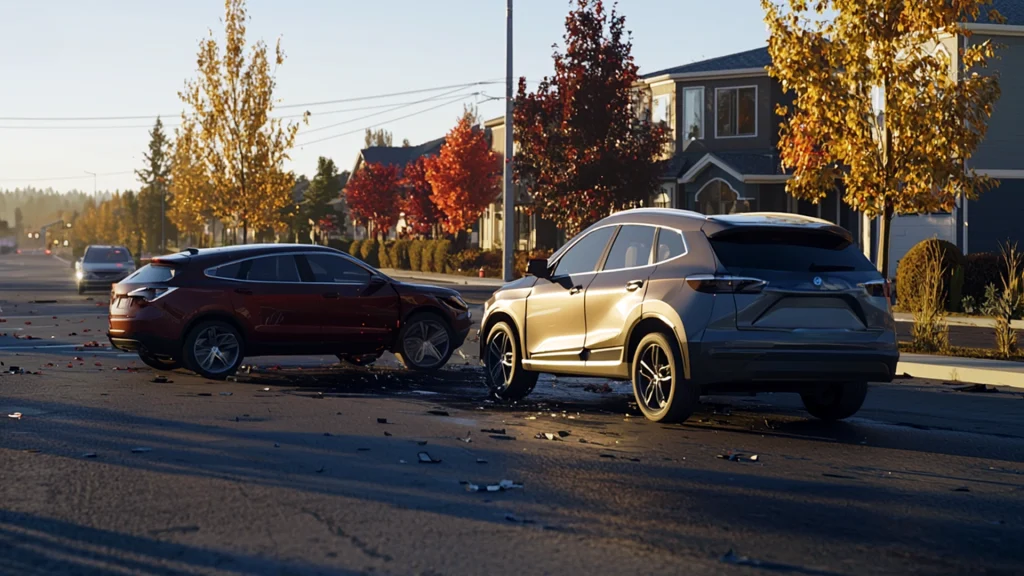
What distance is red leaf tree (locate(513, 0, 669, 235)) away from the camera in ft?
142

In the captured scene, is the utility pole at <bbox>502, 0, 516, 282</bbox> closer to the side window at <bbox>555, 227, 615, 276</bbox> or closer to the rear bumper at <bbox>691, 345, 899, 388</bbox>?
the side window at <bbox>555, 227, 615, 276</bbox>

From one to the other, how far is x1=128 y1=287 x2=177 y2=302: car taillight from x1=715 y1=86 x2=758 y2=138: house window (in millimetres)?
34123

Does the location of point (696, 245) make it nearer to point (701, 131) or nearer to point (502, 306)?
point (502, 306)

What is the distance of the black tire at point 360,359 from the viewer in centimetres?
1778

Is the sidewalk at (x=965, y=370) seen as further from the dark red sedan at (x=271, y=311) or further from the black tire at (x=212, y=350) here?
the black tire at (x=212, y=350)

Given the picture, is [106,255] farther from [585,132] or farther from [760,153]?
[760,153]

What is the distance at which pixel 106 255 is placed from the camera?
145 ft

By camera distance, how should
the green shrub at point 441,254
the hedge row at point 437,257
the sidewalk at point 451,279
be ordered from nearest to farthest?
the sidewalk at point 451,279
the hedge row at point 437,257
the green shrub at point 441,254

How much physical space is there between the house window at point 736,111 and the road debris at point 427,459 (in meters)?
39.0

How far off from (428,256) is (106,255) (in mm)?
17966

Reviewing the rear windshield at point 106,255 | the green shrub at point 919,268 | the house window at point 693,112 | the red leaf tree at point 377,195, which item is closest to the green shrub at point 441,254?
the house window at point 693,112

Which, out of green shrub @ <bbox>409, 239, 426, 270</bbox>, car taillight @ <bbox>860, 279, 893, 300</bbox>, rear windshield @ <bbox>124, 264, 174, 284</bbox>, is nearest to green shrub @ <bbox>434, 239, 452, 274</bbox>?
green shrub @ <bbox>409, 239, 426, 270</bbox>

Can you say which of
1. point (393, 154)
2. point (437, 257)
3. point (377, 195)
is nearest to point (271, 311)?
Result: point (437, 257)

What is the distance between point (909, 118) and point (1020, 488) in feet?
45.3
